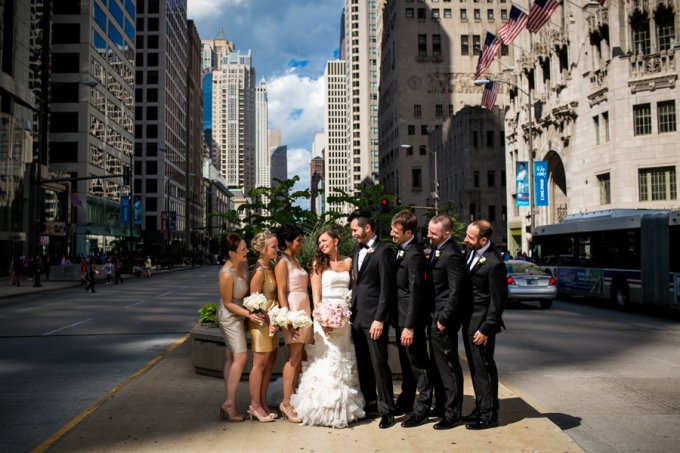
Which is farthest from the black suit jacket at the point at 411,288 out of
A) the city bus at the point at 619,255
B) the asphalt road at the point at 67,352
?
the city bus at the point at 619,255

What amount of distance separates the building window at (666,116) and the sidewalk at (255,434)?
111 ft

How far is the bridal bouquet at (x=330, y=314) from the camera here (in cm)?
637

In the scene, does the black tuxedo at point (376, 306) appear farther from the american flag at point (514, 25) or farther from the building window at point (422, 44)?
the building window at point (422, 44)

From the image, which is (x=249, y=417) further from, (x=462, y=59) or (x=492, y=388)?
(x=462, y=59)

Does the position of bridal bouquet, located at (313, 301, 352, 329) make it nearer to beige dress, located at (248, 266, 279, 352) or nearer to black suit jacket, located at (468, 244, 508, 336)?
beige dress, located at (248, 266, 279, 352)

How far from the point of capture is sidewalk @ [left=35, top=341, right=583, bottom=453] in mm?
5762

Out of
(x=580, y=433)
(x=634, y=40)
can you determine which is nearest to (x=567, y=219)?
(x=634, y=40)

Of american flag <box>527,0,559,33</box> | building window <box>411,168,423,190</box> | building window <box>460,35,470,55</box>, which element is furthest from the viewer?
building window <box>411,168,423,190</box>

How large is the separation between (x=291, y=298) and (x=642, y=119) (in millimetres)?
35912

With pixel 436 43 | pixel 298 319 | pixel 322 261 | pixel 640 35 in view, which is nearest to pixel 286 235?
pixel 322 261

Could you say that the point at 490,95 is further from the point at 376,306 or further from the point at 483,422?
the point at 483,422

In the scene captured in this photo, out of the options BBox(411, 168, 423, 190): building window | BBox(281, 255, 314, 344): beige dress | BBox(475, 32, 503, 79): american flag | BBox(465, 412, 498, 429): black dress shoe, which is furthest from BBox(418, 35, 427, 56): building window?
BBox(465, 412, 498, 429): black dress shoe

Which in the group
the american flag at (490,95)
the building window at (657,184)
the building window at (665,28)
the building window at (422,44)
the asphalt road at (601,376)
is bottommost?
the asphalt road at (601,376)

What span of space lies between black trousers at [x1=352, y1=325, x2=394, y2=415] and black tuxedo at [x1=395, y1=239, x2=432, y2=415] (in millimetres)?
244
